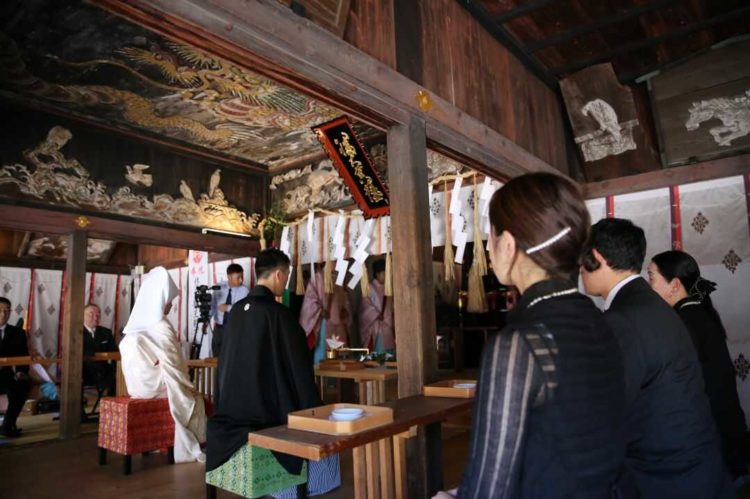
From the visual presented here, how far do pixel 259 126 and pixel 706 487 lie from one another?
20.3 feet

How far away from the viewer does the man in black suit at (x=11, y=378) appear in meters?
6.32

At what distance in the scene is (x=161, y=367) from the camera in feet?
16.2

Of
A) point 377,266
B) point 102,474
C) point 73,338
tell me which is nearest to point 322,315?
point 377,266

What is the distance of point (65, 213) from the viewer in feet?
20.8

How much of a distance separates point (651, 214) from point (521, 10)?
8.87 ft

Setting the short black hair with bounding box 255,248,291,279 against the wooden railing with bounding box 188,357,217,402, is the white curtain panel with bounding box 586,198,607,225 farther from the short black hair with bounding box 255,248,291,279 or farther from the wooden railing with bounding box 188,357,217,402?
the wooden railing with bounding box 188,357,217,402

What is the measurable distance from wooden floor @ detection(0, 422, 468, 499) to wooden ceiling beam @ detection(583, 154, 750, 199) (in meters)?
3.29

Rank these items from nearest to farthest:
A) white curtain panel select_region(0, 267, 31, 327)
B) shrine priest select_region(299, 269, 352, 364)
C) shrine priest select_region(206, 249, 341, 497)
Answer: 1. shrine priest select_region(206, 249, 341, 497)
2. shrine priest select_region(299, 269, 352, 364)
3. white curtain panel select_region(0, 267, 31, 327)

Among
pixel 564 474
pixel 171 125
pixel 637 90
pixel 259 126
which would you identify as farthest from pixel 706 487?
pixel 171 125

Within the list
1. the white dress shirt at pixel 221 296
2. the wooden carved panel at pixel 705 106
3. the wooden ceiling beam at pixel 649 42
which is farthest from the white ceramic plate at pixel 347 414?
the white dress shirt at pixel 221 296

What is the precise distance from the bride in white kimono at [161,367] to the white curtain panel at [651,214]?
499cm

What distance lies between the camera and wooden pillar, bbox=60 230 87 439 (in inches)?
244

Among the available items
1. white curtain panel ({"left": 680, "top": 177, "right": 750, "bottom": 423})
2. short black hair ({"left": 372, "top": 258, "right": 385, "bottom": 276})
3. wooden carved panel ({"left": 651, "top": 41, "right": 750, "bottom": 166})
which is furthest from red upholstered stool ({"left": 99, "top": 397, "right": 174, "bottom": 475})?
wooden carved panel ({"left": 651, "top": 41, "right": 750, "bottom": 166})

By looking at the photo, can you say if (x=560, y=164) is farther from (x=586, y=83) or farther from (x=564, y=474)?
(x=564, y=474)
